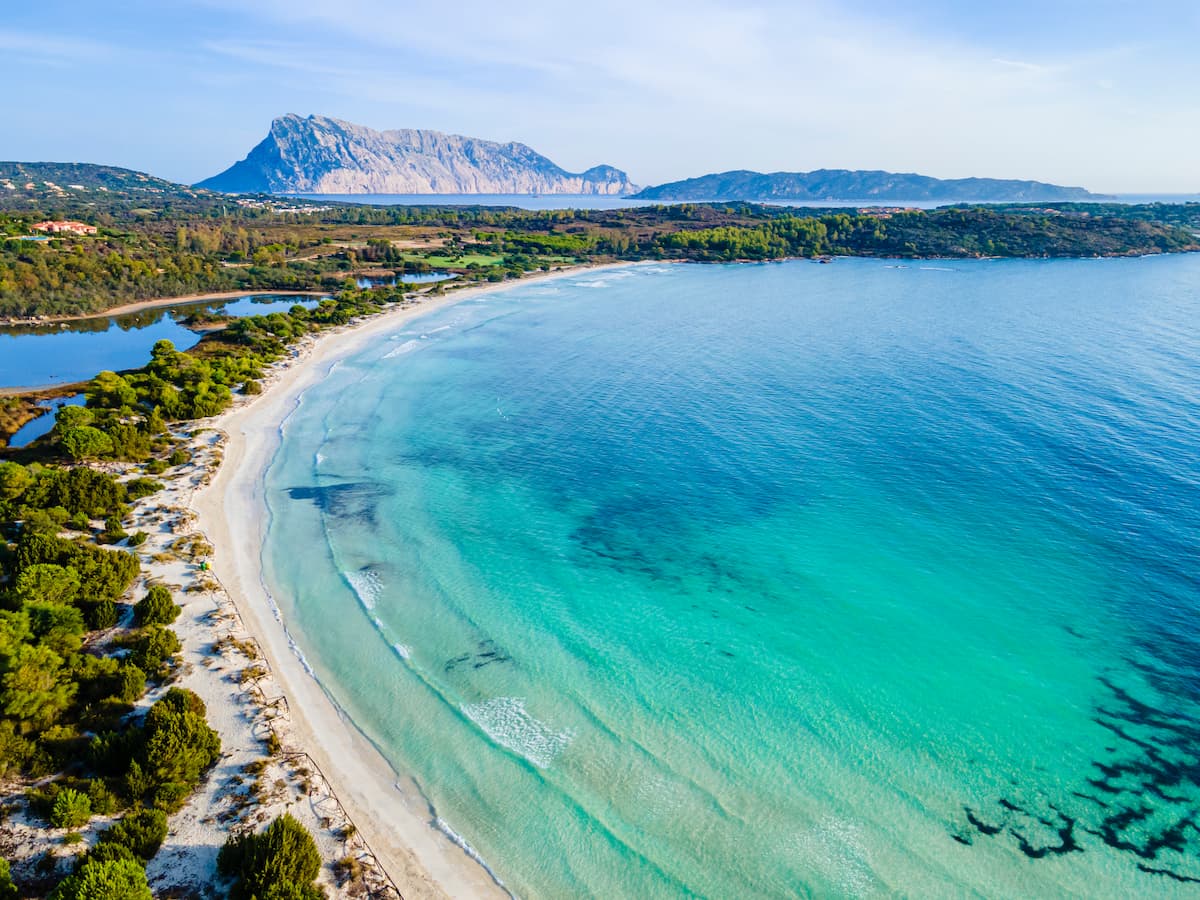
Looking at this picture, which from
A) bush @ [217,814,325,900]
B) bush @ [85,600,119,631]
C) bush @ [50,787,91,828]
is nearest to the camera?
bush @ [217,814,325,900]

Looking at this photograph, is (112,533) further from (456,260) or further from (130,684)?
(456,260)

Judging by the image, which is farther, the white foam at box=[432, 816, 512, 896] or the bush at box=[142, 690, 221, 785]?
the bush at box=[142, 690, 221, 785]

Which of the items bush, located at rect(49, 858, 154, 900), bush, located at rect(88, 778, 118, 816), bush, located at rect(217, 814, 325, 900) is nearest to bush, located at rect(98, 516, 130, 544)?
bush, located at rect(88, 778, 118, 816)

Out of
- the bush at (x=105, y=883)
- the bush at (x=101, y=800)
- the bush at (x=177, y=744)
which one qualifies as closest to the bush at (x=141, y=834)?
the bush at (x=101, y=800)

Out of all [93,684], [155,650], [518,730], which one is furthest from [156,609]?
[518,730]

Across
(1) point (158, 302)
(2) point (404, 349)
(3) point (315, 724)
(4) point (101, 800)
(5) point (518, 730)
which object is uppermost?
(1) point (158, 302)

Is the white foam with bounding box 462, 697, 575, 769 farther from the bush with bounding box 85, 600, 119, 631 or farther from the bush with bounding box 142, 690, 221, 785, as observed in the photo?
the bush with bounding box 85, 600, 119, 631

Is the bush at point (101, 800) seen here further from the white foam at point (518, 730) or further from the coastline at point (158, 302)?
the coastline at point (158, 302)

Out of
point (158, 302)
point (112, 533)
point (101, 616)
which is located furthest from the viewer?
point (158, 302)
